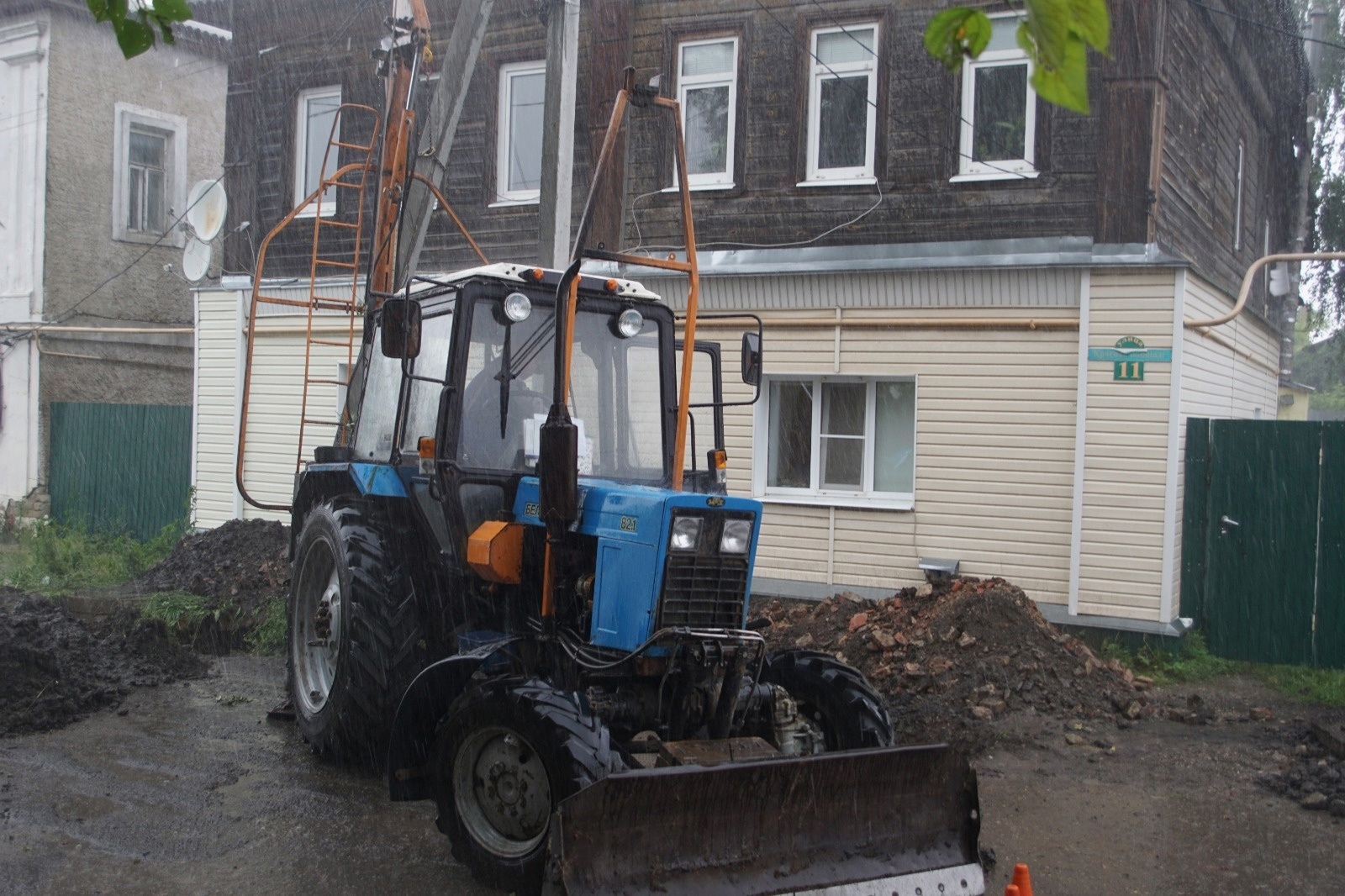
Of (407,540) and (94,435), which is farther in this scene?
(94,435)

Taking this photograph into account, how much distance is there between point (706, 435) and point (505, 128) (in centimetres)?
498

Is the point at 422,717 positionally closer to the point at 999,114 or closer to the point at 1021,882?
the point at 1021,882

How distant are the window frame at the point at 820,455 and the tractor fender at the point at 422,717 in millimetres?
6350

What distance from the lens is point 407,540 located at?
6.50 meters

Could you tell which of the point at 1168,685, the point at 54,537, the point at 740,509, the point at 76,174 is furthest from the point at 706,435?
the point at 76,174

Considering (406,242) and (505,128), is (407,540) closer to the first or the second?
(406,242)

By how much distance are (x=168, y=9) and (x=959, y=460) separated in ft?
29.1

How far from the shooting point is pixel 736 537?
5.40 m

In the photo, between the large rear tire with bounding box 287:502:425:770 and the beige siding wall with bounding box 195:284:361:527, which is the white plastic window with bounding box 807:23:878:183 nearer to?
the beige siding wall with bounding box 195:284:361:527

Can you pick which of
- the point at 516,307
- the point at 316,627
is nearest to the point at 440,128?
the point at 516,307

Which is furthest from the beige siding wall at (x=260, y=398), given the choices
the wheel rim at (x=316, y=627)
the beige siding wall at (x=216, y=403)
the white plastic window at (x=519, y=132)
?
the wheel rim at (x=316, y=627)

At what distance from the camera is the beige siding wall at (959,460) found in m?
10.4

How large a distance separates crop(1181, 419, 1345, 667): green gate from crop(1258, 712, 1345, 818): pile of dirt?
87.9 inches

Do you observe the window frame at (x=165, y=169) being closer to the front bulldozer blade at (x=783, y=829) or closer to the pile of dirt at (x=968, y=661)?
the pile of dirt at (x=968, y=661)
